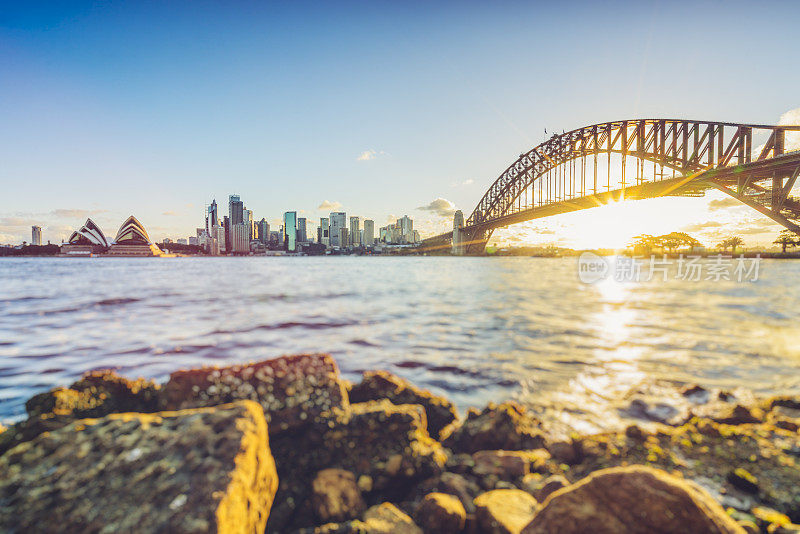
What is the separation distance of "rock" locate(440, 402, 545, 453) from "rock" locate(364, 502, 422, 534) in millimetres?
Result: 1339

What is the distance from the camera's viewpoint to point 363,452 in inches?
114

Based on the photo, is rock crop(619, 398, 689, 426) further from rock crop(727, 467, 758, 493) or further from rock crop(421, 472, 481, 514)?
rock crop(421, 472, 481, 514)

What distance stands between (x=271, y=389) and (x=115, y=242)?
130632 mm

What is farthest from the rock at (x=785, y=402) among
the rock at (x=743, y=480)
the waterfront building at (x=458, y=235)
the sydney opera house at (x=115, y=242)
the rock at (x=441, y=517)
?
the sydney opera house at (x=115, y=242)

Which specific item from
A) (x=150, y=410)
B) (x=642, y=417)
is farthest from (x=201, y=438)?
(x=642, y=417)

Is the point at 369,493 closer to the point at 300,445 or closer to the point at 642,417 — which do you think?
the point at 300,445

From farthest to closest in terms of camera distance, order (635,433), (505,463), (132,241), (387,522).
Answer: (132,241) → (635,433) → (505,463) → (387,522)

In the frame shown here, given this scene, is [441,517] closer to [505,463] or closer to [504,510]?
[504,510]

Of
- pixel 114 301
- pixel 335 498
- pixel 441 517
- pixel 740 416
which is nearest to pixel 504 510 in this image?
pixel 441 517

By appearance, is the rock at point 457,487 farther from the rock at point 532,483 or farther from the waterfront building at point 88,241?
the waterfront building at point 88,241

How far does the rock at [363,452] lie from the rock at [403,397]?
32.1 inches

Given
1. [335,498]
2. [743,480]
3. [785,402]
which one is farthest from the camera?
[785,402]

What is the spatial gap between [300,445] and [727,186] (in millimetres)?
53548

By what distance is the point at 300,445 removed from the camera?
2875 mm
